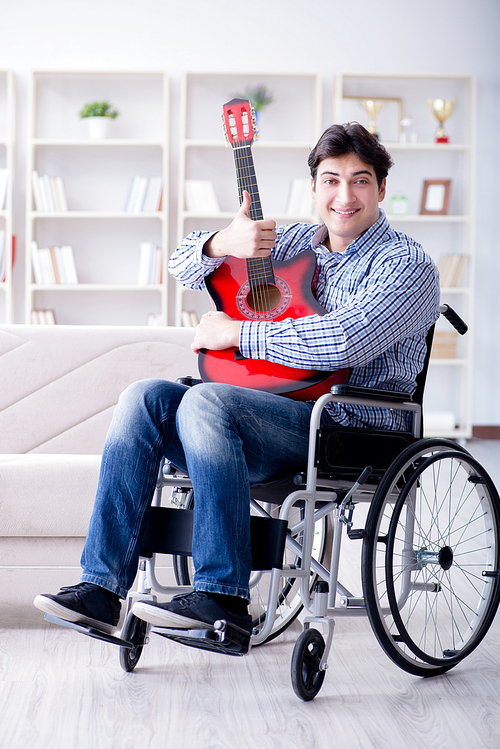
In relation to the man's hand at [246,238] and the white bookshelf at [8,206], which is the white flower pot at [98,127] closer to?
the white bookshelf at [8,206]

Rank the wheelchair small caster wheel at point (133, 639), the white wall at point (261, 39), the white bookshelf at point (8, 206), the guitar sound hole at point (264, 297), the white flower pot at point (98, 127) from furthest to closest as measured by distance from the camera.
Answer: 1. the white wall at point (261, 39)
2. the white flower pot at point (98, 127)
3. the white bookshelf at point (8, 206)
4. the guitar sound hole at point (264, 297)
5. the wheelchair small caster wheel at point (133, 639)

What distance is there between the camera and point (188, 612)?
1.25 metres

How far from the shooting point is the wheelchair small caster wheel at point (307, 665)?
1.36 meters

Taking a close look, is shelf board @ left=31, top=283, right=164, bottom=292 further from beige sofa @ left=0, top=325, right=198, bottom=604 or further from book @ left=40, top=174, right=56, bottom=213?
beige sofa @ left=0, top=325, right=198, bottom=604

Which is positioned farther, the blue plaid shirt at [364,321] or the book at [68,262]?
the book at [68,262]

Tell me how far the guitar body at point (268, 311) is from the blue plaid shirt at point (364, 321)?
41 mm

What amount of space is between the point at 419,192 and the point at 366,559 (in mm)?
4242

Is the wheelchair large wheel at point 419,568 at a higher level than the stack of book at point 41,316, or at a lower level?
lower

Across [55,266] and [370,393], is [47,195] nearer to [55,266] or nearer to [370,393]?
[55,266]

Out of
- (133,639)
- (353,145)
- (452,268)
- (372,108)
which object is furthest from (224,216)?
(133,639)

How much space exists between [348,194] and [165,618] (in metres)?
0.93

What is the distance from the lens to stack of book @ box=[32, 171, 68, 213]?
16.0ft

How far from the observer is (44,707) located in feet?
4.44

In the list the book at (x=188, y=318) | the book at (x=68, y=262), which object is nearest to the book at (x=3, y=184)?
the book at (x=68, y=262)
